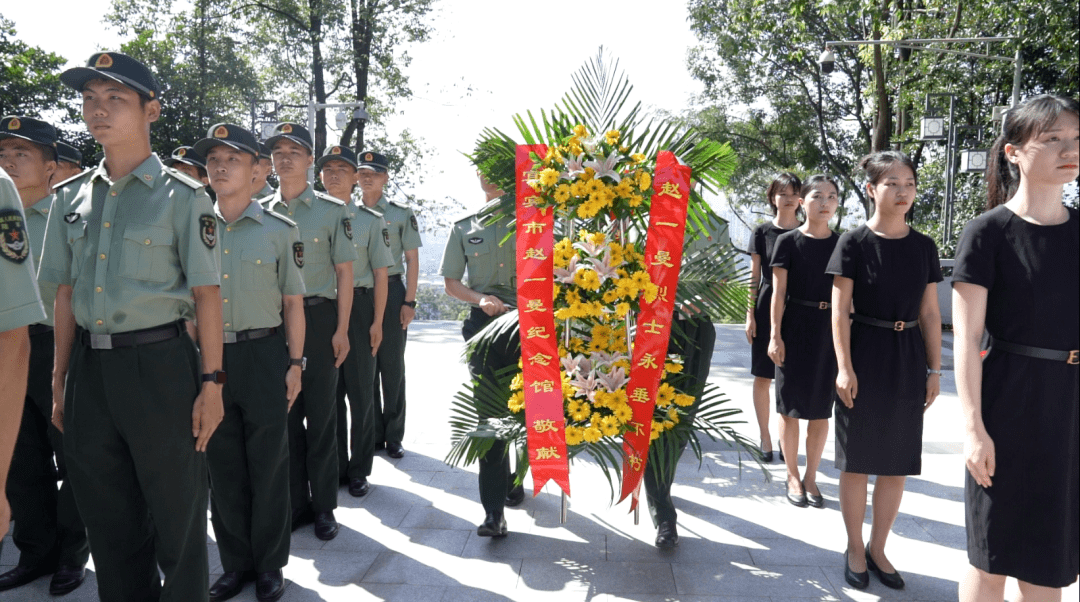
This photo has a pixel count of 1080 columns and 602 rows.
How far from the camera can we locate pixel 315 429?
388 centimetres

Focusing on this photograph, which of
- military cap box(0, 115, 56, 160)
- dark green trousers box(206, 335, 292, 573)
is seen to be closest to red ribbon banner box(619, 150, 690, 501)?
dark green trousers box(206, 335, 292, 573)

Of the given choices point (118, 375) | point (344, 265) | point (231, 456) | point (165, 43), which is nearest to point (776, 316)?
point (344, 265)

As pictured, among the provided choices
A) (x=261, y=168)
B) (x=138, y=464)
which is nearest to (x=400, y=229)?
(x=261, y=168)

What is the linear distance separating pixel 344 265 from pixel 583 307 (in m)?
1.54

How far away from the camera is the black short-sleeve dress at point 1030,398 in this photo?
221 cm

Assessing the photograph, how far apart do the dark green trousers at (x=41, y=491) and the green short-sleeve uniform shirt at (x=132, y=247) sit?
106cm

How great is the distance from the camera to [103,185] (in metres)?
2.48

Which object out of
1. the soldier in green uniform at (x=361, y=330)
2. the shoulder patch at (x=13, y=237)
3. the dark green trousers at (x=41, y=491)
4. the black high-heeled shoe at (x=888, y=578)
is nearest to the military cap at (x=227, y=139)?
the dark green trousers at (x=41, y=491)

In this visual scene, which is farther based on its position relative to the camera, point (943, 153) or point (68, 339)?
point (943, 153)

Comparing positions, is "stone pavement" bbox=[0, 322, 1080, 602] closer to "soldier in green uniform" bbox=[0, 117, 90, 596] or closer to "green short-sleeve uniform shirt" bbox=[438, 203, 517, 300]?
"soldier in green uniform" bbox=[0, 117, 90, 596]

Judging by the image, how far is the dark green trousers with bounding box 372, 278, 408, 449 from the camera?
17.1 ft

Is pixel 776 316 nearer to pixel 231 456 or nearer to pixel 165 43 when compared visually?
pixel 231 456

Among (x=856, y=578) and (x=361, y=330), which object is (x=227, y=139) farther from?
(x=856, y=578)

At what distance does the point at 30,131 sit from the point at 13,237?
2208mm
